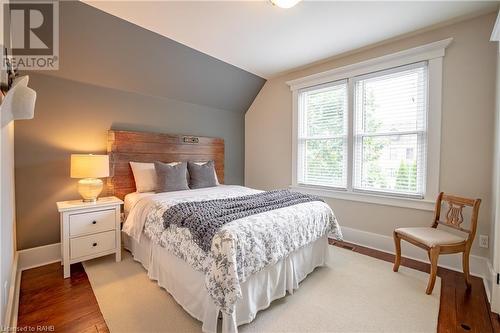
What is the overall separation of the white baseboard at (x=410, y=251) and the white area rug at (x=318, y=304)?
0.39m

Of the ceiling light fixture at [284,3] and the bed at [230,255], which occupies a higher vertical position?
the ceiling light fixture at [284,3]

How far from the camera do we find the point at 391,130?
113 inches

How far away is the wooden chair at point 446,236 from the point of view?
78.4 inches

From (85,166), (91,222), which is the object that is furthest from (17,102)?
(91,222)

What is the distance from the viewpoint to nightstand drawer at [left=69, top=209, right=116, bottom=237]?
2277mm

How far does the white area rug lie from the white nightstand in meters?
0.20

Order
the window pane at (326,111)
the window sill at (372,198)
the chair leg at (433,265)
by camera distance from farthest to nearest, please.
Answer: the window pane at (326,111), the window sill at (372,198), the chair leg at (433,265)

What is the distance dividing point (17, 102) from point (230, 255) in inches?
59.8

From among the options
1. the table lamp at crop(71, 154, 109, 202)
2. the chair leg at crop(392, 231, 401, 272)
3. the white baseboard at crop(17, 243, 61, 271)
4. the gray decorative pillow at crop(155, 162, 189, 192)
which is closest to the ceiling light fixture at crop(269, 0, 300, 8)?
the gray decorative pillow at crop(155, 162, 189, 192)

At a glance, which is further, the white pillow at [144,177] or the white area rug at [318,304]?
the white pillow at [144,177]

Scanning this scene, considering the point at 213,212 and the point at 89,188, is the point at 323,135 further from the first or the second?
the point at 89,188

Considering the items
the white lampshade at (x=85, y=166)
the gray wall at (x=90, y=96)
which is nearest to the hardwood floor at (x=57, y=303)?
the gray wall at (x=90, y=96)

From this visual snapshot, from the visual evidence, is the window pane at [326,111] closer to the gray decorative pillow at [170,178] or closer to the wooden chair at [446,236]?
the wooden chair at [446,236]

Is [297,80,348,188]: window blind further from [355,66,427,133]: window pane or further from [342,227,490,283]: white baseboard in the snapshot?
[342,227,490,283]: white baseboard
